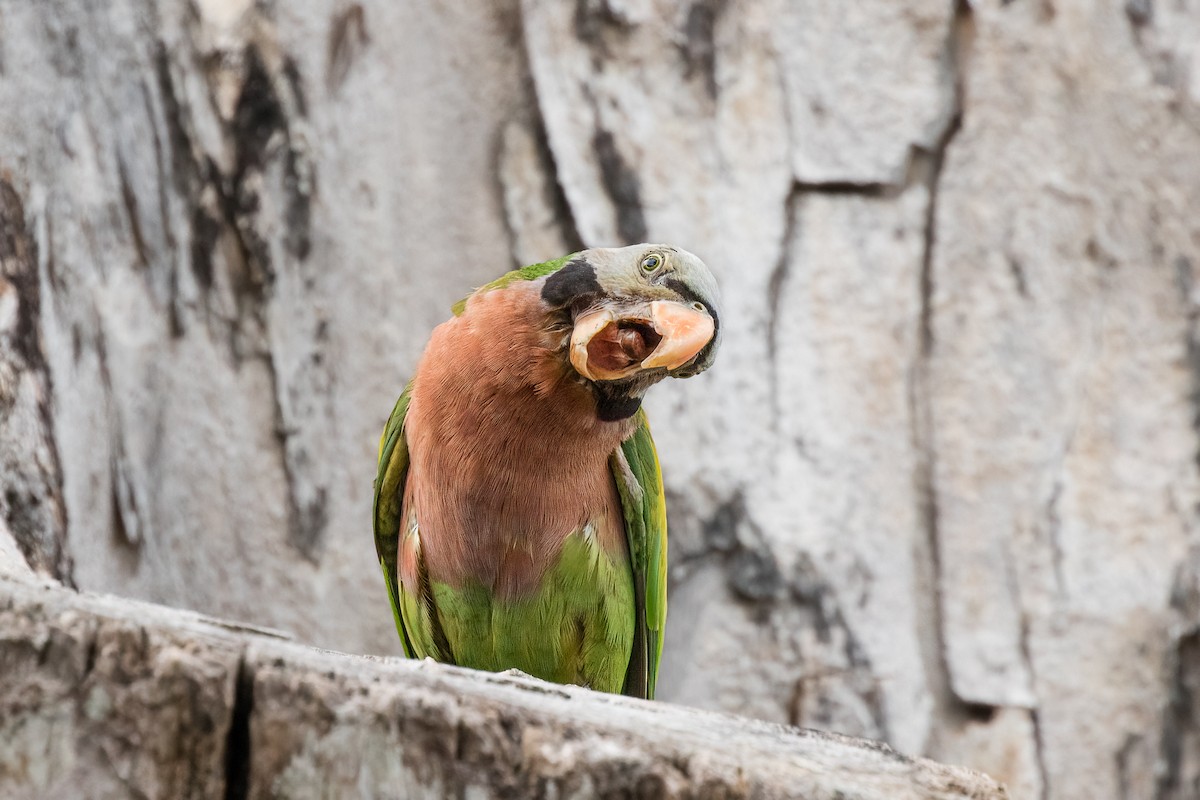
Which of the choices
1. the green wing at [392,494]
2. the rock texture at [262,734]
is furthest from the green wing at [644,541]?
the rock texture at [262,734]

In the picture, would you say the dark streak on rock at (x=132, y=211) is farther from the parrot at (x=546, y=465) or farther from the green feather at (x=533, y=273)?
the green feather at (x=533, y=273)

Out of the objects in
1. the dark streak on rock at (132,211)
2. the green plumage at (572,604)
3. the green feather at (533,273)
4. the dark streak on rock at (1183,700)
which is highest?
the green feather at (533,273)

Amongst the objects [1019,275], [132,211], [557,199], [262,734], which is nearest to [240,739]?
[262,734]

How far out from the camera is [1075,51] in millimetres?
4719

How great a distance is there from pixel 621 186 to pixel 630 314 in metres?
1.92

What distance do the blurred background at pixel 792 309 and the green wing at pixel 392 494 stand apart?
39.7 inches

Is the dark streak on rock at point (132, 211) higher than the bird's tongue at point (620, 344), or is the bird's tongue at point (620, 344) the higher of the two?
the bird's tongue at point (620, 344)

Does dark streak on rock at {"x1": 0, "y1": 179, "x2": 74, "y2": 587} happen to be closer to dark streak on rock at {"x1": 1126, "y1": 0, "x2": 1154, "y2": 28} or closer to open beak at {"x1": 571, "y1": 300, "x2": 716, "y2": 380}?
open beak at {"x1": 571, "y1": 300, "x2": 716, "y2": 380}

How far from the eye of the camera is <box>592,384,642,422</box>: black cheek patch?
2807 mm

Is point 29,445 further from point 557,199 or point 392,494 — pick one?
point 557,199

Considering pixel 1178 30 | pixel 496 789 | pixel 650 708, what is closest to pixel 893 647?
pixel 1178 30

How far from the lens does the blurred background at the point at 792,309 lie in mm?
4438

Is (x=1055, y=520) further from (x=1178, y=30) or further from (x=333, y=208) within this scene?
(x=333, y=208)

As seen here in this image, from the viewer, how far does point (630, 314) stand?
2.78 metres
